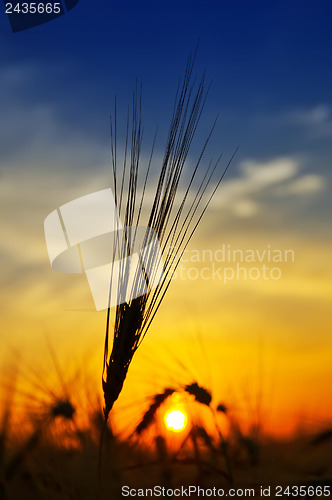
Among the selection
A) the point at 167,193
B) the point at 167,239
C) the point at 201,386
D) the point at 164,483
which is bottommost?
the point at 164,483

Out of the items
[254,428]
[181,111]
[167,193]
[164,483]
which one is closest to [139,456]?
[164,483]

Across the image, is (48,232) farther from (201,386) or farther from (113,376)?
(201,386)

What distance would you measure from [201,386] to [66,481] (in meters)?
0.54

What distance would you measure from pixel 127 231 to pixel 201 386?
71cm

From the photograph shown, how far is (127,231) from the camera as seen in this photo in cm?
147

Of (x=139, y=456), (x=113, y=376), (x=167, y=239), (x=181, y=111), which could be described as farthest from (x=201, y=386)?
(x=181, y=111)

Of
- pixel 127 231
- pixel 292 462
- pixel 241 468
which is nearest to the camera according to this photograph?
pixel 127 231

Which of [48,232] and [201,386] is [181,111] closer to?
[48,232]

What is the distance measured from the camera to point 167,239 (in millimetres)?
1498

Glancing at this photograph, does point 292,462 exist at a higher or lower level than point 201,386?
lower

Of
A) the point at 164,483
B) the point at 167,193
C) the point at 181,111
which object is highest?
the point at 181,111

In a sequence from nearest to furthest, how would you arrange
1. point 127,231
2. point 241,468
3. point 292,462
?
point 127,231
point 292,462
point 241,468

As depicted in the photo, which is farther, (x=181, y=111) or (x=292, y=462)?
(x=292, y=462)

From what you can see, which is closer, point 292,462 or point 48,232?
point 292,462
